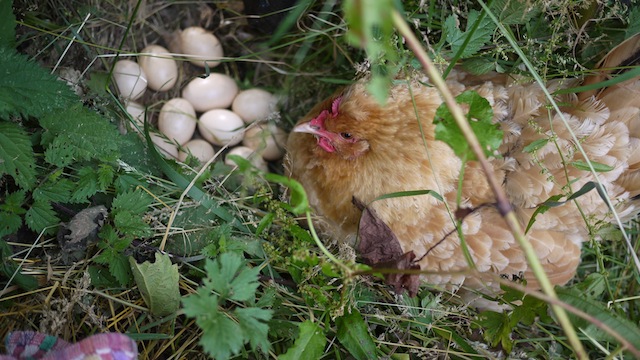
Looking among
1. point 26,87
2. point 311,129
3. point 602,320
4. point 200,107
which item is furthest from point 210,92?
point 602,320

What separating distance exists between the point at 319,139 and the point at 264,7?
23.9 inches

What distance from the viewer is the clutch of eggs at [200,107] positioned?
1.93 metres

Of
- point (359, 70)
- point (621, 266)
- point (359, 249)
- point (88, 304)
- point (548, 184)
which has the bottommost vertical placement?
point (621, 266)

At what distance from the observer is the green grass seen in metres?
1.40

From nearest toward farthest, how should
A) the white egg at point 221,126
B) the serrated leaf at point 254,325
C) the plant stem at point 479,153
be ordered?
the plant stem at point 479,153 < the serrated leaf at point 254,325 < the white egg at point 221,126

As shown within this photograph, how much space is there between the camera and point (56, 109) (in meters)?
1.50

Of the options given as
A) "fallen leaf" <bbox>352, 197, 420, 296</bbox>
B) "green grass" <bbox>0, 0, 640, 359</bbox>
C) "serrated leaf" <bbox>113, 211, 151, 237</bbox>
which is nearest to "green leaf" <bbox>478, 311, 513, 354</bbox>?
"green grass" <bbox>0, 0, 640, 359</bbox>

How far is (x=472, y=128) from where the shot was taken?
1.12 m

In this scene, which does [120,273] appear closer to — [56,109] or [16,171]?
[16,171]

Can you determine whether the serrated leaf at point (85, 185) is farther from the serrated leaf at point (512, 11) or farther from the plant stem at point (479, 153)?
the serrated leaf at point (512, 11)

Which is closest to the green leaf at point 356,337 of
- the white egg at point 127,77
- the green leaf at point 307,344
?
the green leaf at point 307,344

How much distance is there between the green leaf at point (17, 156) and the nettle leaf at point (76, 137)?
63mm

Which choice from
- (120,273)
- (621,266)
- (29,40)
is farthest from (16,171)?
(621,266)

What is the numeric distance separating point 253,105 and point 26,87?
2.73 feet
